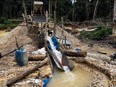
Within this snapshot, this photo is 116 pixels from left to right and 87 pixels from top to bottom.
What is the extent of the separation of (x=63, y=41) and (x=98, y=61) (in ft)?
14.0

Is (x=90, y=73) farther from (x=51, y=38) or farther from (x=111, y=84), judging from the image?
(x=51, y=38)

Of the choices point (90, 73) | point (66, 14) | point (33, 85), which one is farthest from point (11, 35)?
point (66, 14)

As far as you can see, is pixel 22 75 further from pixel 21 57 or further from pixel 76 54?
pixel 76 54

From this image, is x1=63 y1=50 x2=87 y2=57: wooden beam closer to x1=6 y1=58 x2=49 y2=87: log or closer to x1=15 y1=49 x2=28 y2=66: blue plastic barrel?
x1=6 y1=58 x2=49 y2=87: log

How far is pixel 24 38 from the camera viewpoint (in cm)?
1698

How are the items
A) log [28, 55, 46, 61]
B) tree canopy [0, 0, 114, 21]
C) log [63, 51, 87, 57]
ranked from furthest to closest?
tree canopy [0, 0, 114, 21] → log [63, 51, 87, 57] → log [28, 55, 46, 61]

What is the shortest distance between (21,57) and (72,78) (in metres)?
2.54

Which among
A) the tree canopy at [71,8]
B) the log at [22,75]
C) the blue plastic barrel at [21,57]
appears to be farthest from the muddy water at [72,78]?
the tree canopy at [71,8]

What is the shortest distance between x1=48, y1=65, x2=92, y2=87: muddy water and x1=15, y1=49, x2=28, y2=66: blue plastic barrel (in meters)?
1.57

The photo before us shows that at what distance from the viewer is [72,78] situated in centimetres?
1066

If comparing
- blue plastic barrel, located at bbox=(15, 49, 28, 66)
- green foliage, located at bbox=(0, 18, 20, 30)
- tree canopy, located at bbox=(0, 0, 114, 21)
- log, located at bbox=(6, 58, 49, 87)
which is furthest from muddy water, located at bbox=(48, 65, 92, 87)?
tree canopy, located at bbox=(0, 0, 114, 21)

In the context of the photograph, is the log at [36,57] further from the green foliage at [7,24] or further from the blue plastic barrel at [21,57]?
the green foliage at [7,24]

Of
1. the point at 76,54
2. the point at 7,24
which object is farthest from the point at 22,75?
the point at 7,24

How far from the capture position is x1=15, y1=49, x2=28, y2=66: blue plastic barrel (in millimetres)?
10633
